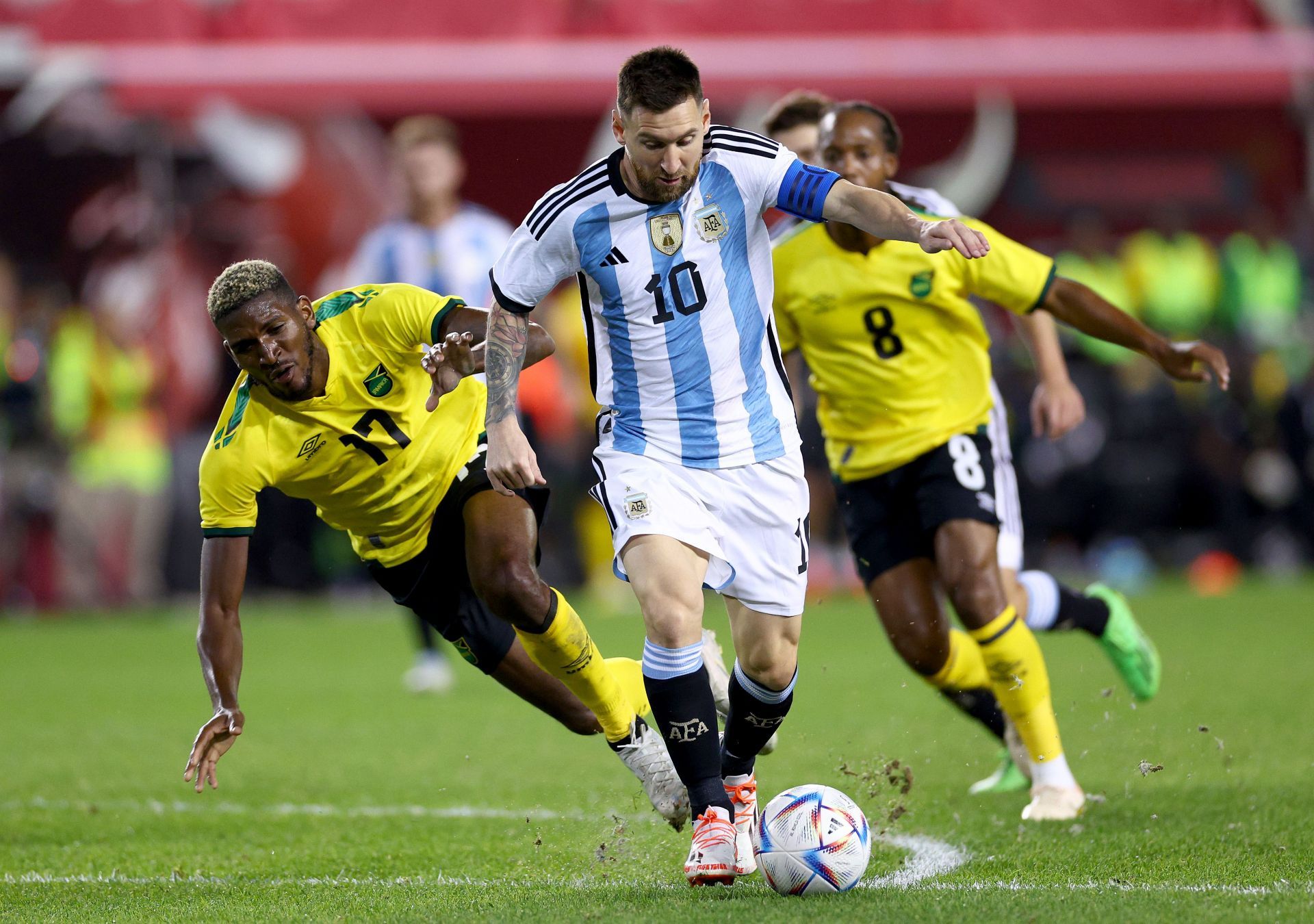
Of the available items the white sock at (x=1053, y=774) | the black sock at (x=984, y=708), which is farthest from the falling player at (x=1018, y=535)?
the white sock at (x=1053, y=774)

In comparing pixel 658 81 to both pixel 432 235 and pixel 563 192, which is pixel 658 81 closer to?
pixel 563 192

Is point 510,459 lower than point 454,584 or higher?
higher

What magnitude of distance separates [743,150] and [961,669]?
7.95ft

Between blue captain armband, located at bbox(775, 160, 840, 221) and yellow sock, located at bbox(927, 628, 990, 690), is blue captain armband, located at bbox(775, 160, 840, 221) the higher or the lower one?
the higher one

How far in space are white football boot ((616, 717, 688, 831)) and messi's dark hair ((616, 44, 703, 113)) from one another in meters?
2.01

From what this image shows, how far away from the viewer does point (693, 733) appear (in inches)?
184

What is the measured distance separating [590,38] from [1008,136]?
4.51 m

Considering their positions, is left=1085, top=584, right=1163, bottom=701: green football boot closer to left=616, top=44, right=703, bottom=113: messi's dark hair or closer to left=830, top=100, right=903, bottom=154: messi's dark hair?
left=830, top=100, right=903, bottom=154: messi's dark hair

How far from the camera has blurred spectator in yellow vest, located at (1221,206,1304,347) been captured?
15781 mm

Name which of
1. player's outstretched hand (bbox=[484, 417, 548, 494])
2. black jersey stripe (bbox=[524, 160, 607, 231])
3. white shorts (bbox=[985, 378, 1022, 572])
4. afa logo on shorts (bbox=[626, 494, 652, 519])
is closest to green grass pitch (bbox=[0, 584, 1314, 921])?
white shorts (bbox=[985, 378, 1022, 572])

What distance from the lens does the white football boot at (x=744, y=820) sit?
4605mm

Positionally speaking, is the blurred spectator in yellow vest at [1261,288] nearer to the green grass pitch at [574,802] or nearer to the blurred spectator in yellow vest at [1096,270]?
the blurred spectator in yellow vest at [1096,270]

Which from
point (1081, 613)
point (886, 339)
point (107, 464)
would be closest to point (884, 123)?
point (886, 339)

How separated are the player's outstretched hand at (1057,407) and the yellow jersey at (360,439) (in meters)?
2.19
